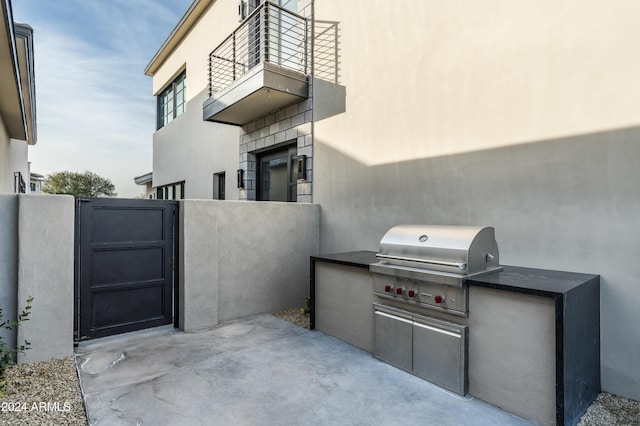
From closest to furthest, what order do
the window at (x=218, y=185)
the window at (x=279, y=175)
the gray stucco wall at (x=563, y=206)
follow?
the gray stucco wall at (x=563, y=206) < the window at (x=279, y=175) < the window at (x=218, y=185)

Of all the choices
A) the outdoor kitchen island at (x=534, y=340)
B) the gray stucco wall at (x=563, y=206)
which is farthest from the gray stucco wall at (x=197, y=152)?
the outdoor kitchen island at (x=534, y=340)

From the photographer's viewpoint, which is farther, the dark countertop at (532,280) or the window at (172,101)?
the window at (172,101)

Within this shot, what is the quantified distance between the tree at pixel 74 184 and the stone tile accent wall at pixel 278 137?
2333 cm

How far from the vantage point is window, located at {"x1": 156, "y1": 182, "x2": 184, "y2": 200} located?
12.1 meters

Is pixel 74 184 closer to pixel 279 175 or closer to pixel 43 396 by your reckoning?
pixel 279 175

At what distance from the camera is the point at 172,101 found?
44.6ft

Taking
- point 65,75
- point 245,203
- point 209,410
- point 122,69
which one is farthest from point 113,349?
point 122,69

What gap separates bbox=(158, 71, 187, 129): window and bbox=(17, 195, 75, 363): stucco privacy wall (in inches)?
382

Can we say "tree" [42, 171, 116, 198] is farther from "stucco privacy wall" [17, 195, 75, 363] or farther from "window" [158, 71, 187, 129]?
"stucco privacy wall" [17, 195, 75, 363]

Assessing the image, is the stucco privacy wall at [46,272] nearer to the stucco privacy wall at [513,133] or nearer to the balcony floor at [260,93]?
the balcony floor at [260,93]

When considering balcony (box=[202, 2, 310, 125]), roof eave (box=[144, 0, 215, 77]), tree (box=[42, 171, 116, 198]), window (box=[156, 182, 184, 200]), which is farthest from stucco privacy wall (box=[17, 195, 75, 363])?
tree (box=[42, 171, 116, 198])

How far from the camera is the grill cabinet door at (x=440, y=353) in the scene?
9.58 feet

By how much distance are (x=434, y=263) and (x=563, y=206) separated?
1.38m

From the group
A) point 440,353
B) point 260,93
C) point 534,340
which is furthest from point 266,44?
point 534,340
